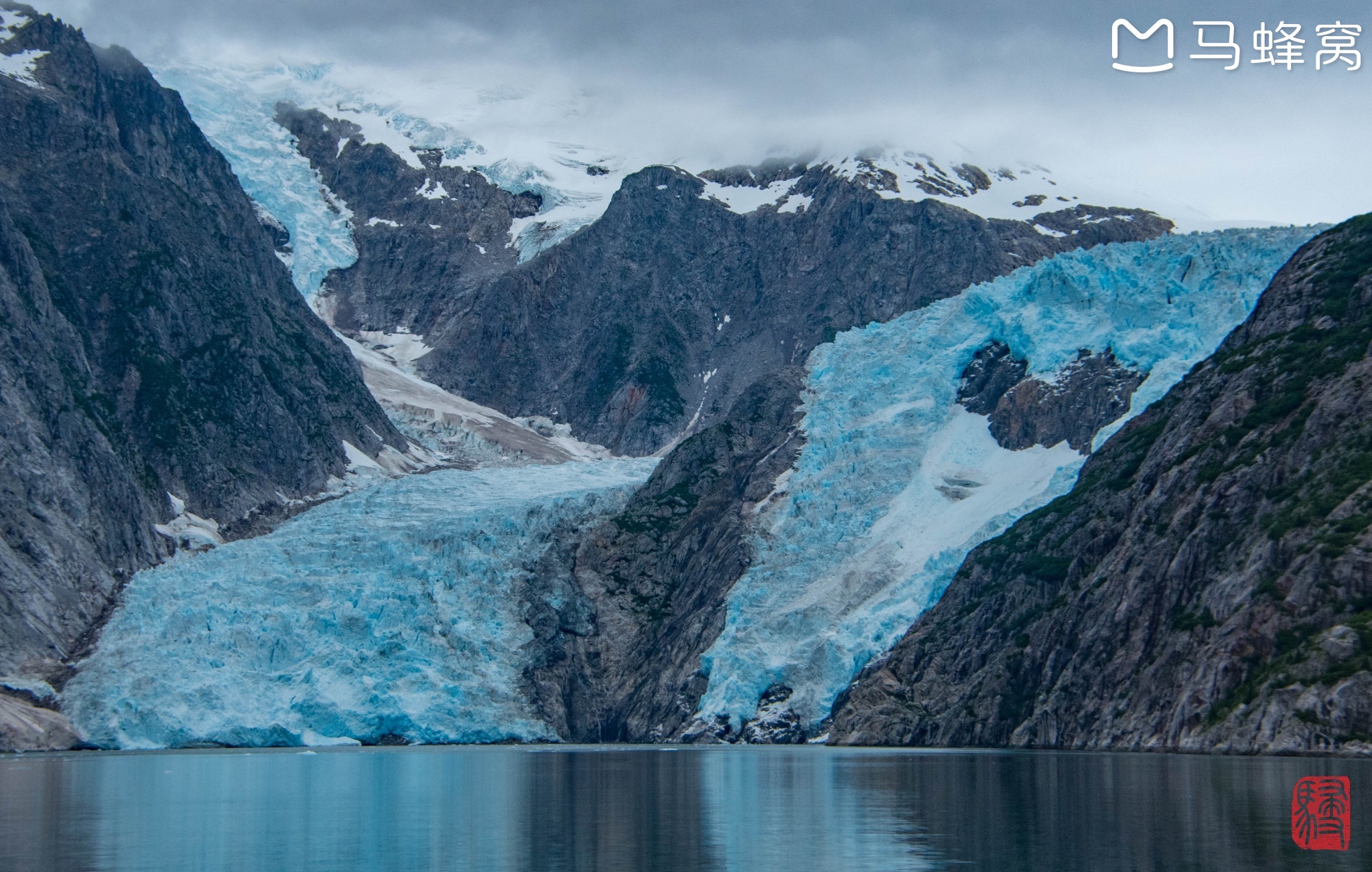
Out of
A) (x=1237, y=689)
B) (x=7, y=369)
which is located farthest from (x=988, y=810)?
(x=7, y=369)

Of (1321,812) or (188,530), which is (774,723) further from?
(1321,812)

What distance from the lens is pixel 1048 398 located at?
409 ft

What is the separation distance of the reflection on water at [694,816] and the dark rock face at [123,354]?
5226cm

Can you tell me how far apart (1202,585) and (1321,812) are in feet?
130

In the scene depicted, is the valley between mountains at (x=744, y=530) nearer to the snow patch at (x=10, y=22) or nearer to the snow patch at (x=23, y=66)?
the snow patch at (x=23, y=66)

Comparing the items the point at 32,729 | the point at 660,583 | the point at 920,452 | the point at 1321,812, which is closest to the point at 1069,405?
the point at 920,452

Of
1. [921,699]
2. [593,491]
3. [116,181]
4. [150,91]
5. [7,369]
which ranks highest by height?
[150,91]

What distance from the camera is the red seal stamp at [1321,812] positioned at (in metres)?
35.0

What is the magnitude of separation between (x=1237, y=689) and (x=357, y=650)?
66.5m

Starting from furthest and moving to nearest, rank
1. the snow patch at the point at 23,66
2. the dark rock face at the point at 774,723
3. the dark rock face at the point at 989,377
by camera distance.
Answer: the snow patch at the point at 23,66 < the dark rock face at the point at 989,377 < the dark rock face at the point at 774,723

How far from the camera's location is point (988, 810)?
45.2 meters

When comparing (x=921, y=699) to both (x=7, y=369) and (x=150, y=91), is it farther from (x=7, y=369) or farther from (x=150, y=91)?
(x=150, y=91)

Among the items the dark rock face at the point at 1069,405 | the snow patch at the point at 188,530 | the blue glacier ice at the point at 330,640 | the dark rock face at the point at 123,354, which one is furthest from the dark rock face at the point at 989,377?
the dark rock face at the point at 123,354

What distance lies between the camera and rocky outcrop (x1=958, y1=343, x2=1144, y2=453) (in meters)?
120
